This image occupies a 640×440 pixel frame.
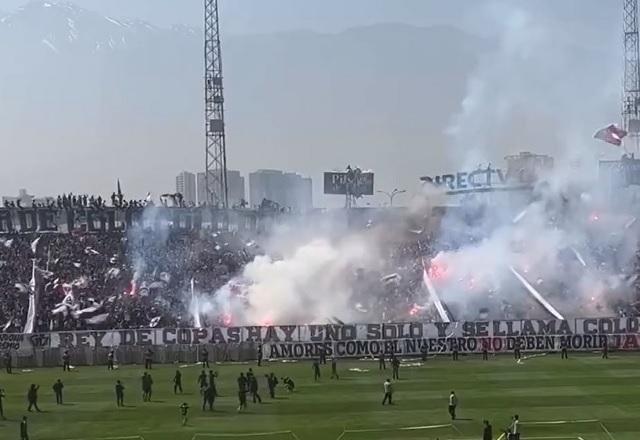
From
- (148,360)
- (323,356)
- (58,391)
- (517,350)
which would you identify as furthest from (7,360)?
(517,350)

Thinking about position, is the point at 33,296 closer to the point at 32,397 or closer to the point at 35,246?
the point at 35,246

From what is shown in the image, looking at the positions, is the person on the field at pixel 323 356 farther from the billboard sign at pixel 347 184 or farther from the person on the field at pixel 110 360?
the billboard sign at pixel 347 184

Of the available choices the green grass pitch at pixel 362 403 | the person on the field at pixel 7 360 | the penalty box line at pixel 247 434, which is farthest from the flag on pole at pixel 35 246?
the penalty box line at pixel 247 434

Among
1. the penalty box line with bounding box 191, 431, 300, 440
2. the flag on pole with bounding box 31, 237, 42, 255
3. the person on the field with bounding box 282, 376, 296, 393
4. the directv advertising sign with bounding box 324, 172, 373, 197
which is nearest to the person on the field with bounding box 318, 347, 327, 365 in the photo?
the person on the field with bounding box 282, 376, 296, 393

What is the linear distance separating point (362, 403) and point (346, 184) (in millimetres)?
63128

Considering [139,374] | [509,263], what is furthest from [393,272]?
[139,374]

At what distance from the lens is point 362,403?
3738cm

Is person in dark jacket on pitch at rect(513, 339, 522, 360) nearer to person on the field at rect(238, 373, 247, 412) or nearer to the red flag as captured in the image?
person on the field at rect(238, 373, 247, 412)

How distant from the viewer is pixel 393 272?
235ft

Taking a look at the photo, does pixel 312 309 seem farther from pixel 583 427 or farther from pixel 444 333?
pixel 583 427

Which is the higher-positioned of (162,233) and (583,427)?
(162,233)

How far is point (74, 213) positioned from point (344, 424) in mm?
53047

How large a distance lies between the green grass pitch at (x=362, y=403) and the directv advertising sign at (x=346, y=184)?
2005 inches

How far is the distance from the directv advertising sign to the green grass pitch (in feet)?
167
